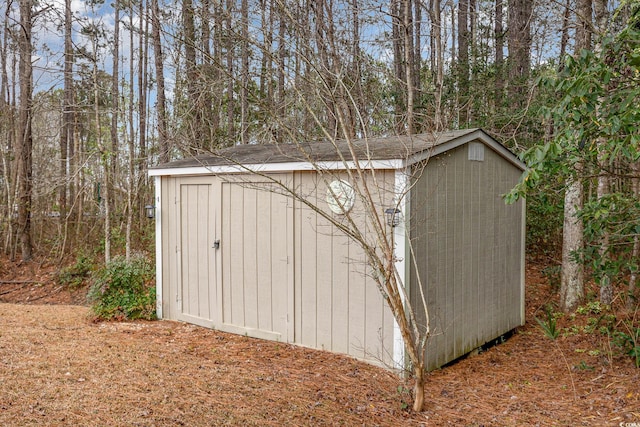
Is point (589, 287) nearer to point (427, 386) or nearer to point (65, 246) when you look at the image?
point (427, 386)

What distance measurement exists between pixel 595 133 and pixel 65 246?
10089 mm

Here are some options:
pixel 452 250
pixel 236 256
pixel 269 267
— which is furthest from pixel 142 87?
pixel 452 250

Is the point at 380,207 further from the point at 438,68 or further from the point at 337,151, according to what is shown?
the point at 438,68

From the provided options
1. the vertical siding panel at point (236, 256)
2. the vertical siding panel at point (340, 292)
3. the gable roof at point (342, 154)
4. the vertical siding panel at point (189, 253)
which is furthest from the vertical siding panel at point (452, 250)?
the vertical siding panel at point (189, 253)

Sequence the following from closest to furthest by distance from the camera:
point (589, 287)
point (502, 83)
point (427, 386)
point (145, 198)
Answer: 1. point (427, 386)
2. point (589, 287)
3. point (502, 83)
4. point (145, 198)

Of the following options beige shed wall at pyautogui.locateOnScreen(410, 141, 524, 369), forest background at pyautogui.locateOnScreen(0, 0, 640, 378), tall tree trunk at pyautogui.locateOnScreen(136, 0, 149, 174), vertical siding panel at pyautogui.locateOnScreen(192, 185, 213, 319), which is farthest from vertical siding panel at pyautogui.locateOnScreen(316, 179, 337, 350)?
tall tree trunk at pyautogui.locateOnScreen(136, 0, 149, 174)

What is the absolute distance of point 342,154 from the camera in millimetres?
4270

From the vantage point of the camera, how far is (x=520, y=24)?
32.3ft

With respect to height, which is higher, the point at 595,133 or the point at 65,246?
the point at 595,133

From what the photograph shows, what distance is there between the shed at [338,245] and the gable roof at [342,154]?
2 centimetres

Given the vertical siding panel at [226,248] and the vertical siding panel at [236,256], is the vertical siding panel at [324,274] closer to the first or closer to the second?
the vertical siding panel at [236,256]

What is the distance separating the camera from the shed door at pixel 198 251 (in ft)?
18.5

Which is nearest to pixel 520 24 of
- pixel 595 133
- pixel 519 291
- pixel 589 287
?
pixel 589 287

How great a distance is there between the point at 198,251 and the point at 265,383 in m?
2.40
